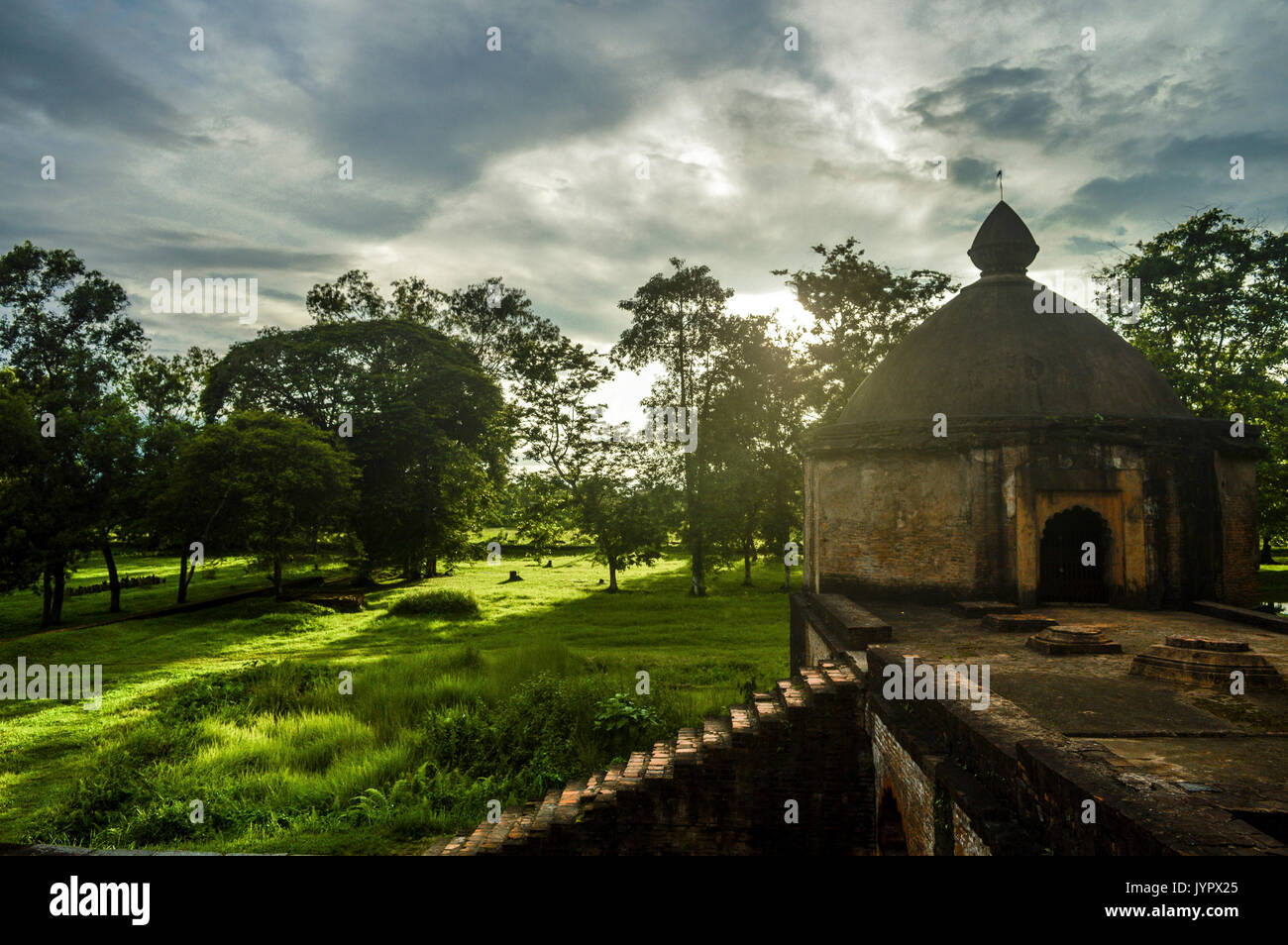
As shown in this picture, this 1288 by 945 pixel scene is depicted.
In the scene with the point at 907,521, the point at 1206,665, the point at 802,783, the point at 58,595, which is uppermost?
the point at 907,521

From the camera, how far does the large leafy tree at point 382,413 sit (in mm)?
27359

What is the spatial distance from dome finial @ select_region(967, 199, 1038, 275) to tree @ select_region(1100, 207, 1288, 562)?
37.4 feet

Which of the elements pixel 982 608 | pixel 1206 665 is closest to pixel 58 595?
pixel 982 608

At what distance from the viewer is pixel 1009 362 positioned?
12555 mm

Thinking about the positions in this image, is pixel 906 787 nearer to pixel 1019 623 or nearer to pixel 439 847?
pixel 1019 623

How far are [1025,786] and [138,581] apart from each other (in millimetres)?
34004

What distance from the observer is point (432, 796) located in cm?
870

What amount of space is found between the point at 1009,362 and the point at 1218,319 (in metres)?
16.8

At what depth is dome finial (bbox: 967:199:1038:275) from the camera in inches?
559

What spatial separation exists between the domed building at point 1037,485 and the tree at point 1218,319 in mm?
12007

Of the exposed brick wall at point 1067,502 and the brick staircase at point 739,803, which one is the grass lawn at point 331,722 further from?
the exposed brick wall at point 1067,502

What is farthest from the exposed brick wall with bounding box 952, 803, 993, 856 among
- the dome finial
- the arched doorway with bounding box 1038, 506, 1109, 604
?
the dome finial

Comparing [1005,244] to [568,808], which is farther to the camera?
[1005,244]

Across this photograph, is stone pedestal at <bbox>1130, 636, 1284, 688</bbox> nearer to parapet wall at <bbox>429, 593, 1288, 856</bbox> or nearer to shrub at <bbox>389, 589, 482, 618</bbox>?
parapet wall at <bbox>429, 593, 1288, 856</bbox>
